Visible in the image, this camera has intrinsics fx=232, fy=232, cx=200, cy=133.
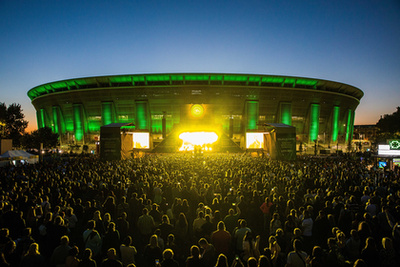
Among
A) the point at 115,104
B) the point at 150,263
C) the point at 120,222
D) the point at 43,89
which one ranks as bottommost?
the point at 150,263

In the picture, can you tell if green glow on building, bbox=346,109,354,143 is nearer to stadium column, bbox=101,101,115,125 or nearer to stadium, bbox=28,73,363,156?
stadium, bbox=28,73,363,156

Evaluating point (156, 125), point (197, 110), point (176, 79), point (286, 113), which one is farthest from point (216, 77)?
point (197, 110)

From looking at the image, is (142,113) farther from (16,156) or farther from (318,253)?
(318,253)

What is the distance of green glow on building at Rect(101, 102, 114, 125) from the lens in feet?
202

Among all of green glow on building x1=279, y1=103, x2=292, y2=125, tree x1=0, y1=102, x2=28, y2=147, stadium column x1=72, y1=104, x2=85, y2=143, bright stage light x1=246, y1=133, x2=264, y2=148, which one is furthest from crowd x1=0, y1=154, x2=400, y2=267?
tree x1=0, y1=102, x2=28, y2=147

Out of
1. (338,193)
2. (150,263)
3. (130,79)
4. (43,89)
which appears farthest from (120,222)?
(43,89)

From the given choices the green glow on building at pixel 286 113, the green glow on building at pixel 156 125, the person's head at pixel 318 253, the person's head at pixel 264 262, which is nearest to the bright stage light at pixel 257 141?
the green glow on building at pixel 286 113

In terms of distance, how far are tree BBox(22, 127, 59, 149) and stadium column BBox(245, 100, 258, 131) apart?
4843cm

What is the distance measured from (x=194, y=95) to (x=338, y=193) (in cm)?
5153

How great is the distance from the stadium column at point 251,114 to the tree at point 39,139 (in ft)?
159

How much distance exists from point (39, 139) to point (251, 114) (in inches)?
2041

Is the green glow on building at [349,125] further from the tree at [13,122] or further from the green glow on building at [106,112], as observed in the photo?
the tree at [13,122]

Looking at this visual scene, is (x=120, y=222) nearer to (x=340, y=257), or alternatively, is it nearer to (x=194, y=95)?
(x=340, y=257)

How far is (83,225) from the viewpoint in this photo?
7.46 metres
